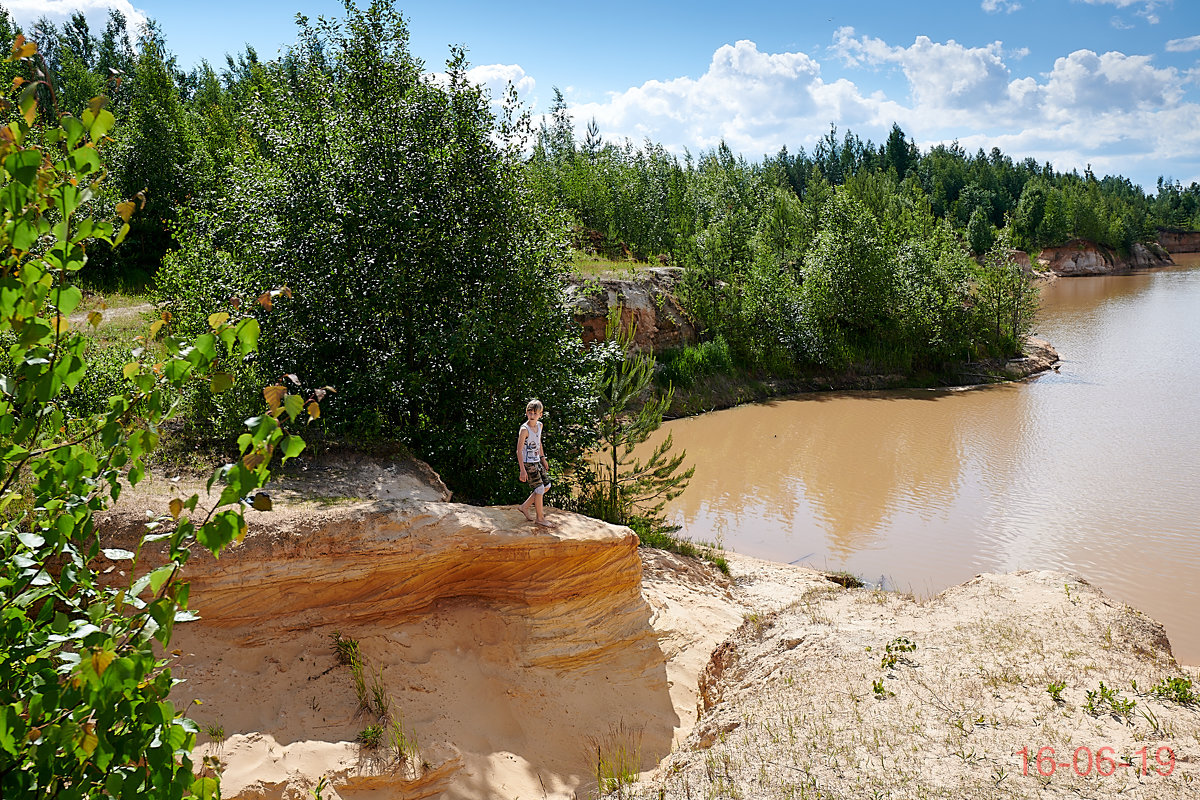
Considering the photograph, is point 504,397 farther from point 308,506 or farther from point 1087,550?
point 1087,550

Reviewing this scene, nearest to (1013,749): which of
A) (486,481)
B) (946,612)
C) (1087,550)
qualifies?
(946,612)

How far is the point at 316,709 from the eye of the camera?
7.00 metres

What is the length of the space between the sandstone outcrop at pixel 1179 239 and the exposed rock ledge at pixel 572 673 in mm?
111545

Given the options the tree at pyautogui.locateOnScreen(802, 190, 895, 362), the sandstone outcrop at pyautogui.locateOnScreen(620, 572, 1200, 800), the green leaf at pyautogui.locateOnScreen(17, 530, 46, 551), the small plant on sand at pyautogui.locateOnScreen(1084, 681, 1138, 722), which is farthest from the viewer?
the tree at pyautogui.locateOnScreen(802, 190, 895, 362)

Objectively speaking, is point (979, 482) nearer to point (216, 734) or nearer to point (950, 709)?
point (950, 709)

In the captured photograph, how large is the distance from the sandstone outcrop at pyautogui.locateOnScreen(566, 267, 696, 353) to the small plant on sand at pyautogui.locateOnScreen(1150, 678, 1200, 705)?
66.4 ft

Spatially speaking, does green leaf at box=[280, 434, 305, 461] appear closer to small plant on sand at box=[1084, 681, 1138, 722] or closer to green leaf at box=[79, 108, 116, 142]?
green leaf at box=[79, 108, 116, 142]

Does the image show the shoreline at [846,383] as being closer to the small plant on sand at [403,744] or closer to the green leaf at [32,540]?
the small plant on sand at [403,744]

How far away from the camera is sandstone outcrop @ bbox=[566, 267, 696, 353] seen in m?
26.5

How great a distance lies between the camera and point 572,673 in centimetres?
862

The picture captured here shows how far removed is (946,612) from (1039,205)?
87.2 meters

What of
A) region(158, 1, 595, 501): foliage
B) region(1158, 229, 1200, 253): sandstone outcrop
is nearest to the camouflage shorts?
region(158, 1, 595, 501): foliage

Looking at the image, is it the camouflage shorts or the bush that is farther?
the bush

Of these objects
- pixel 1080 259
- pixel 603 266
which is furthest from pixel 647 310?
pixel 1080 259
